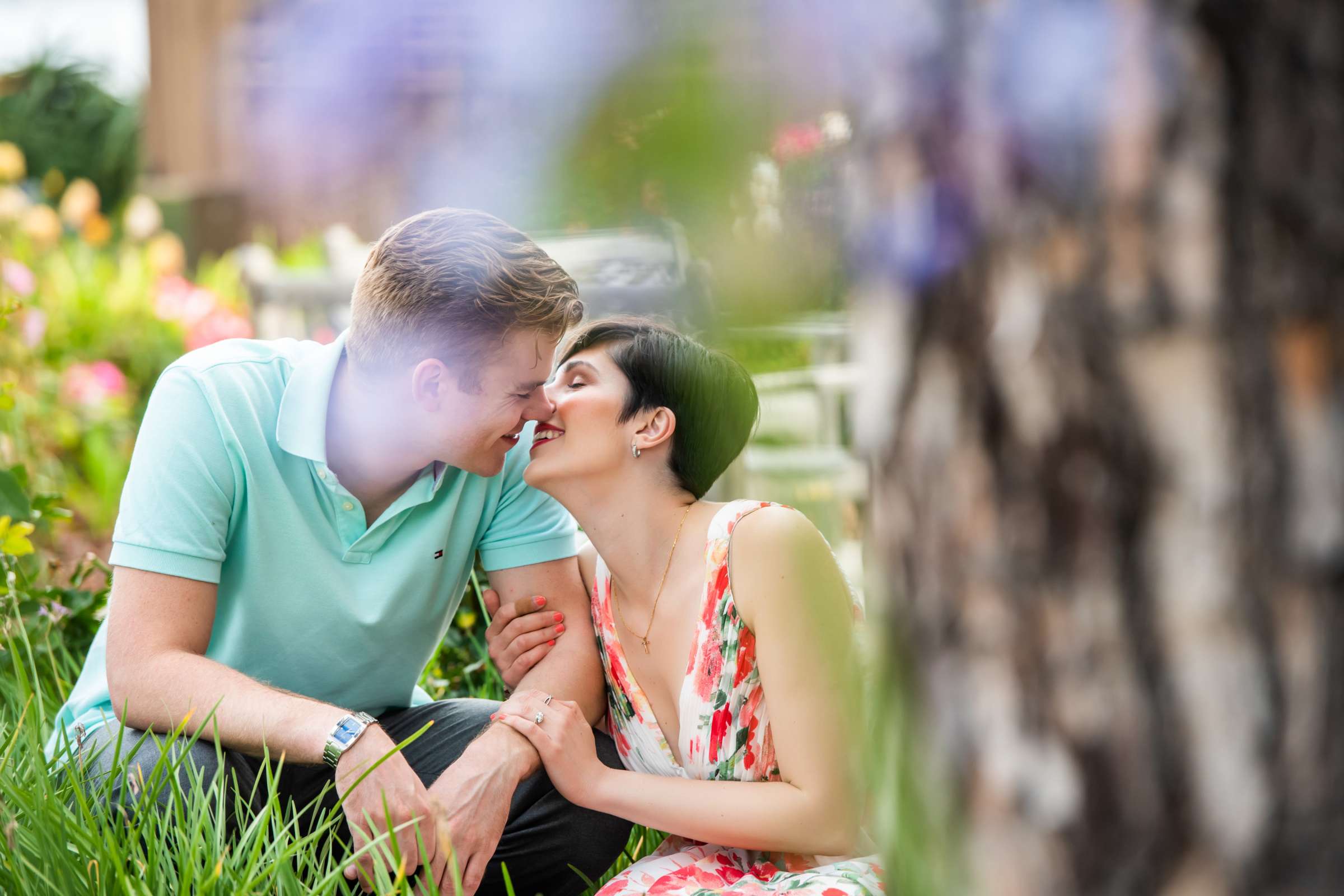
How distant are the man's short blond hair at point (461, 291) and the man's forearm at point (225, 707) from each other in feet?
2.02

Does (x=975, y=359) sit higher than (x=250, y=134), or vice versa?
(x=250, y=134)

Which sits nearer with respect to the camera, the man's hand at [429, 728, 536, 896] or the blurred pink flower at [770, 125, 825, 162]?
the blurred pink flower at [770, 125, 825, 162]

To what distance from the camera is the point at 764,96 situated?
383 mm

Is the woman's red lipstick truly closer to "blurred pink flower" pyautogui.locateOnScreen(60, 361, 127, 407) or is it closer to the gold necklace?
the gold necklace

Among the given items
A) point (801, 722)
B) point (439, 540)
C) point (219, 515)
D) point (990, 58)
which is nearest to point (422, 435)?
point (439, 540)

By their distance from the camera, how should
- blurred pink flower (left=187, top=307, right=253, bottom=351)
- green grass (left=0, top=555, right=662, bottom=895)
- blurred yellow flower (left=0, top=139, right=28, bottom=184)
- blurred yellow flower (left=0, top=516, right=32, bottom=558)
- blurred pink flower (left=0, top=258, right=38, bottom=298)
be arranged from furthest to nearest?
blurred yellow flower (left=0, top=139, right=28, bottom=184) → blurred pink flower (left=187, top=307, right=253, bottom=351) → blurred pink flower (left=0, top=258, right=38, bottom=298) → blurred yellow flower (left=0, top=516, right=32, bottom=558) → green grass (left=0, top=555, right=662, bottom=895)

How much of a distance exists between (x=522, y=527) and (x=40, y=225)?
442 centimetres

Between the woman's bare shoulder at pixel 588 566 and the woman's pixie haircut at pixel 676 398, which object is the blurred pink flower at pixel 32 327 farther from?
the woman's pixie haircut at pixel 676 398

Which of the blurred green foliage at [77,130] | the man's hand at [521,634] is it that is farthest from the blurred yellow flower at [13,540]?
the blurred green foliage at [77,130]

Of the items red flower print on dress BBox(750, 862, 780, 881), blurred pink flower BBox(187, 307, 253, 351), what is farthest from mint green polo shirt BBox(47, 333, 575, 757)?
blurred pink flower BBox(187, 307, 253, 351)

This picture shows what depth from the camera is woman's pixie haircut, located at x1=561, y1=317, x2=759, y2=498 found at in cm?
198

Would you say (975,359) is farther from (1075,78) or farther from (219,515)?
(219,515)

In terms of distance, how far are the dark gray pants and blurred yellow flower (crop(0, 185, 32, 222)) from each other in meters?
4.44

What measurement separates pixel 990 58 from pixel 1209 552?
252 mm
